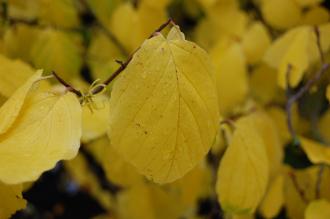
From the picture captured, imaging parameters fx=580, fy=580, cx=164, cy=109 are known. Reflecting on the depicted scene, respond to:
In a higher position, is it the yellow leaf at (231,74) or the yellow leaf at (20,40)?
the yellow leaf at (20,40)

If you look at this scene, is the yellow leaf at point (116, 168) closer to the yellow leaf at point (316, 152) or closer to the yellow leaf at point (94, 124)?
the yellow leaf at point (94, 124)

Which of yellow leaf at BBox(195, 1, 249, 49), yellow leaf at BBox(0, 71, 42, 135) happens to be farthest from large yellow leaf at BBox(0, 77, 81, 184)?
yellow leaf at BBox(195, 1, 249, 49)

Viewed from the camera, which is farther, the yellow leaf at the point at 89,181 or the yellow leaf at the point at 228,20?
the yellow leaf at the point at 89,181

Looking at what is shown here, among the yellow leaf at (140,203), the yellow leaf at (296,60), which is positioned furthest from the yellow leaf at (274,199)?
the yellow leaf at (140,203)

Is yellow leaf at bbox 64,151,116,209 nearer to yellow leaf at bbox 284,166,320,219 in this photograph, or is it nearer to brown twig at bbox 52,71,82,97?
yellow leaf at bbox 284,166,320,219

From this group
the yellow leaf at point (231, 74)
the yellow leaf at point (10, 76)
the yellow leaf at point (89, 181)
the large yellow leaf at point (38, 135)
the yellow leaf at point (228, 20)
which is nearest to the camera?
the large yellow leaf at point (38, 135)

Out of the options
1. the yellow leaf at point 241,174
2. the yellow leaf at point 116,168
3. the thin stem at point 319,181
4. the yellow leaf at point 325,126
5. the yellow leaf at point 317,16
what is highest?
the yellow leaf at point 116,168
